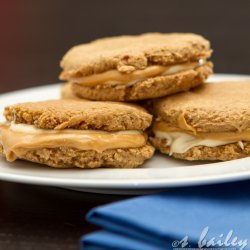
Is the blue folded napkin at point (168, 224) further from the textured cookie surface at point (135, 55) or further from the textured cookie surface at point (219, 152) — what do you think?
the textured cookie surface at point (135, 55)

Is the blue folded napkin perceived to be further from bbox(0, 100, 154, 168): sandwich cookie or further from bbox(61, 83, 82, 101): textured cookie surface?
bbox(61, 83, 82, 101): textured cookie surface

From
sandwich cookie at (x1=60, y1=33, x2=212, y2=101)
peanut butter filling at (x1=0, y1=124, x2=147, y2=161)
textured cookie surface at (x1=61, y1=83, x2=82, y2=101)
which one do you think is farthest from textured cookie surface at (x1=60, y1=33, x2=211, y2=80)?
peanut butter filling at (x1=0, y1=124, x2=147, y2=161)

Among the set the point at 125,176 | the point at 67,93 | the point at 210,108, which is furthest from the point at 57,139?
the point at 67,93

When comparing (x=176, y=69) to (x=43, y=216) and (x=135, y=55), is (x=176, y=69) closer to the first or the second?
(x=135, y=55)

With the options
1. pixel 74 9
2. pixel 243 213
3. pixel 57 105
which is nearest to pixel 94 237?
pixel 243 213

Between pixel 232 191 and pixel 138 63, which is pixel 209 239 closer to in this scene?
pixel 232 191

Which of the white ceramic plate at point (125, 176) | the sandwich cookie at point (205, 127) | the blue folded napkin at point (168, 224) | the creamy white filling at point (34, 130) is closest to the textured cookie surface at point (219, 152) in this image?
the sandwich cookie at point (205, 127)
